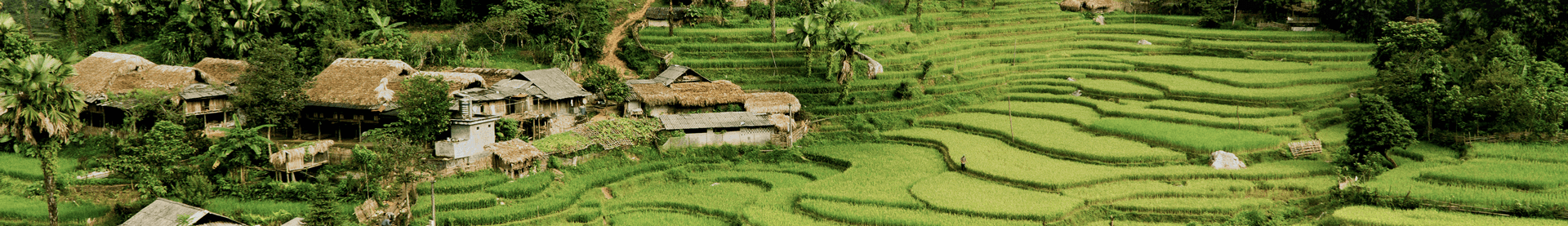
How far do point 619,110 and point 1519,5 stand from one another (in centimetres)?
2406

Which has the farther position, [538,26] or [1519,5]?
[538,26]

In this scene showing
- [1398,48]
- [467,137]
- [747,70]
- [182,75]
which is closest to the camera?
[467,137]

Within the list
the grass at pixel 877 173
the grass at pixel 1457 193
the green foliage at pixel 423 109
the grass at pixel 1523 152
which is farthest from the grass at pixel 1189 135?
the green foliage at pixel 423 109

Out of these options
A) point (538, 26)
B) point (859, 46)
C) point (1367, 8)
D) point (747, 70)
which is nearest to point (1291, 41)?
point (1367, 8)

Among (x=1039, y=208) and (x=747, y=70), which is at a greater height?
(x=747, y=70)

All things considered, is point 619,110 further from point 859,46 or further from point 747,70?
point 859,46

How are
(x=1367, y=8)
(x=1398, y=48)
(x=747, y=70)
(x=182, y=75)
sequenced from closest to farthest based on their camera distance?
(x=182, y=75) → (x=1398, y=48) → (x=747, y=70) → (x=1367, y=8)

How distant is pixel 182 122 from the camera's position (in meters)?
25.9

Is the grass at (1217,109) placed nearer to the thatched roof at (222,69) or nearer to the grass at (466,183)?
the grass at (466,183)

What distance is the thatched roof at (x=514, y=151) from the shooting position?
24719 mm

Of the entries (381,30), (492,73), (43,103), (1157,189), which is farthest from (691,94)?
(43,103)

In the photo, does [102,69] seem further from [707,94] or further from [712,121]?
[712,121]

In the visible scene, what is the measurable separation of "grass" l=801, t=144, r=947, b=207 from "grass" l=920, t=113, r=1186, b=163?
2.29 metres

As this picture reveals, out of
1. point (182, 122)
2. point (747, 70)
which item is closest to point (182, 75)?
point (182, 122)
